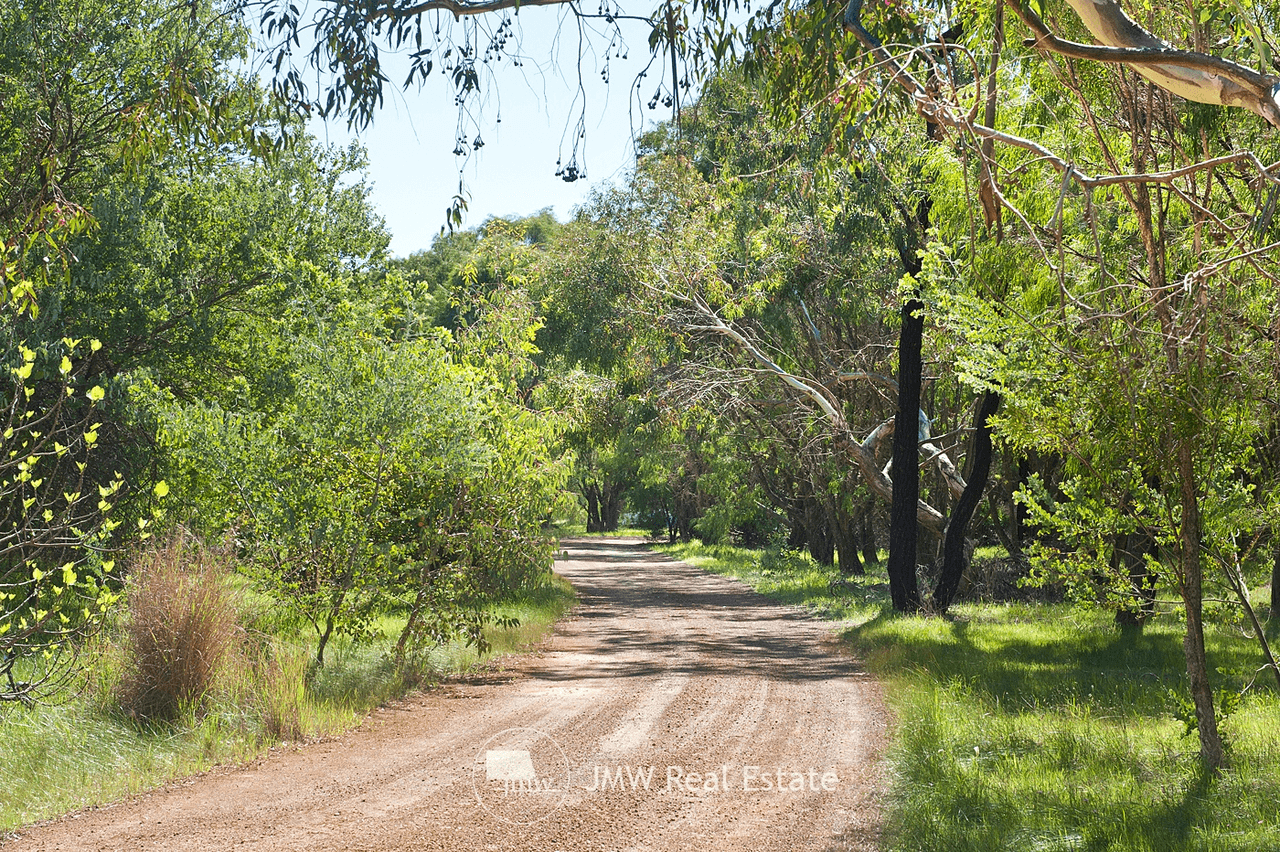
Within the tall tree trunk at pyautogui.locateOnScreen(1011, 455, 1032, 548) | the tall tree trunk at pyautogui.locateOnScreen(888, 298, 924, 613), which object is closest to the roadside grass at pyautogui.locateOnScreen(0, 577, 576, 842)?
the tall tree trunk at pyautogui.locateOnScreen(888, 298, 924, 613)

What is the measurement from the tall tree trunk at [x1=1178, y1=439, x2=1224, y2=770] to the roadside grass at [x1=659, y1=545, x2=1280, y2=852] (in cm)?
12

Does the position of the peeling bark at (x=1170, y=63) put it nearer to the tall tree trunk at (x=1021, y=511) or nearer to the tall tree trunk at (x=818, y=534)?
the tall tree trunk at (x=1021, y=511)

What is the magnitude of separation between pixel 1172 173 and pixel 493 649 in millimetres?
10802

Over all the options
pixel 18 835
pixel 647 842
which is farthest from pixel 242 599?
pixel 647 842

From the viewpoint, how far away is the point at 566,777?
23.1 ft

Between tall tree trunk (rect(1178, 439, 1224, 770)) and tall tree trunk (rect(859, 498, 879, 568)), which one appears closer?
tall tree trunk (rect(1178, 439, 1224, 770))

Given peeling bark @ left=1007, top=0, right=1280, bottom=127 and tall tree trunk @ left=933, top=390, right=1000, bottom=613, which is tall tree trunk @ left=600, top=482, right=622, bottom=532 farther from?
peeling bark @ left=1007, top=0, right=1280, bottom=127

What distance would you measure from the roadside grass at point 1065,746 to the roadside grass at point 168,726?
4.71 m

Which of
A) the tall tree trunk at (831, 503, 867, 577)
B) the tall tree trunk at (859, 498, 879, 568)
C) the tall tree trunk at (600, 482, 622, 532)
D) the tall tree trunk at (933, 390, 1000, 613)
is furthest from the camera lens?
the tall tree trunk at (600, 482, 622, 532)

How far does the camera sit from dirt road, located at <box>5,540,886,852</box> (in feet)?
18.9

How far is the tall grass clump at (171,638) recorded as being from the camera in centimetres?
812

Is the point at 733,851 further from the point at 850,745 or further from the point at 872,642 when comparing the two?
the point at 872,642

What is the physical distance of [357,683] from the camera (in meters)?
10.3

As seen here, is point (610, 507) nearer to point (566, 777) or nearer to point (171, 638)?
point (171, 638)
